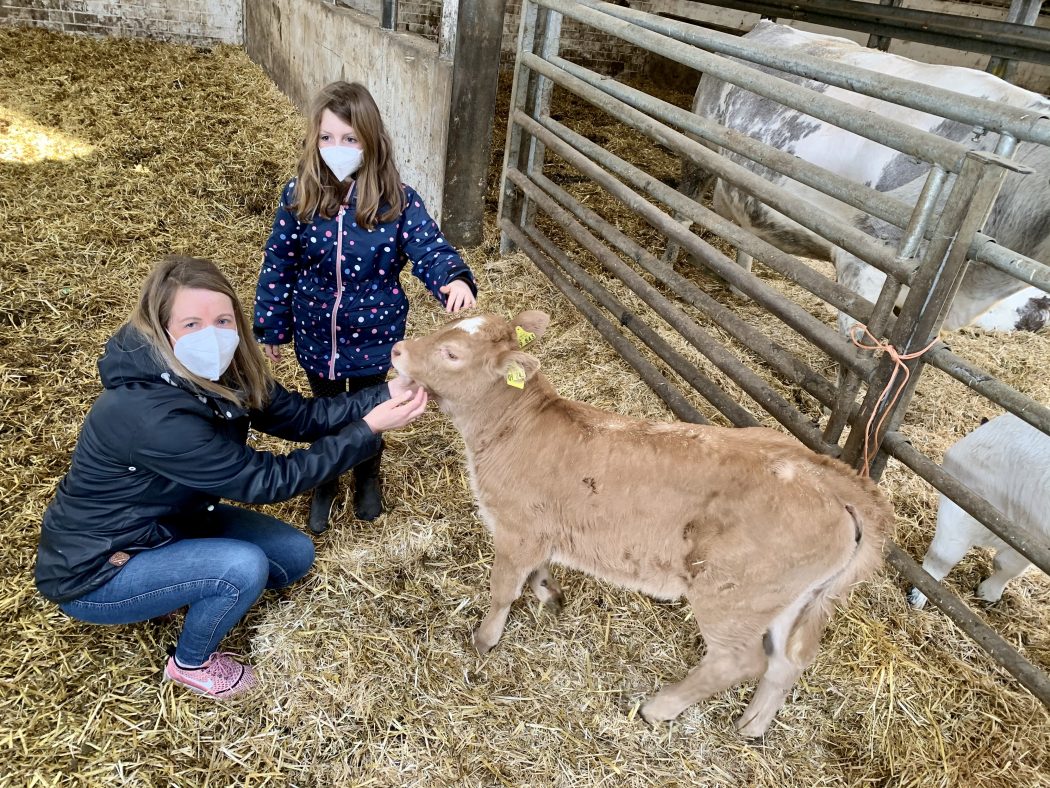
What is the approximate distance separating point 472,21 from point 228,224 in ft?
8.43

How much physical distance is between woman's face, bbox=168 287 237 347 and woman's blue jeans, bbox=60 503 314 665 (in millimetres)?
731

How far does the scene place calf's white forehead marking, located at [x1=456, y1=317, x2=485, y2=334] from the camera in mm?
2598

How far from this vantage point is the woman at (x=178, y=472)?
2133 mm

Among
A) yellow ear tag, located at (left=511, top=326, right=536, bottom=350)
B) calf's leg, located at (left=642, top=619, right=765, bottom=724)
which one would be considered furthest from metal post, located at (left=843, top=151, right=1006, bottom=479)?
yellow ear tag, located at (left=511, top=326, right=536, bottom=350)

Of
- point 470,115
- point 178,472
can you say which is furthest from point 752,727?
point 470,115

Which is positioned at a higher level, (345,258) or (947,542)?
(345,258)

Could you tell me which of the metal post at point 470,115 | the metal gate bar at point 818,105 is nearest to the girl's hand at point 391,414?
the metal gate bar at point 818,105

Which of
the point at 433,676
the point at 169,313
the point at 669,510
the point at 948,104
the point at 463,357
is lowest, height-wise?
the point at 433,676

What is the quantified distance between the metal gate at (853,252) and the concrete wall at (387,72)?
126 centimetres

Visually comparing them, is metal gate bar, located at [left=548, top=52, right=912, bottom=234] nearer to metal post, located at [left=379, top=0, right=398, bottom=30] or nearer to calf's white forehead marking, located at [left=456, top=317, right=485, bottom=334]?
calf's white forehead marking, located at [left=456, top=317, right=485, bottom=334]

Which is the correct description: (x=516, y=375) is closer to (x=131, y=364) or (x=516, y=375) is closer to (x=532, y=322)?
(x=532, y=322)

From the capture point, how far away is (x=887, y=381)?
2754 mm

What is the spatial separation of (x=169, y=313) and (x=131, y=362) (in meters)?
0.19

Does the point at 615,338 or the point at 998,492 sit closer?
the point at 998,492
